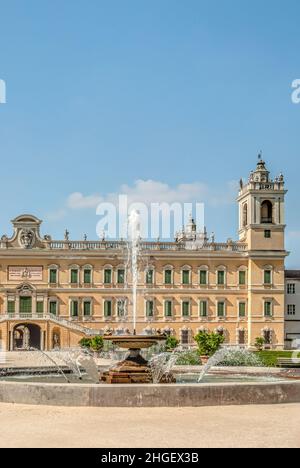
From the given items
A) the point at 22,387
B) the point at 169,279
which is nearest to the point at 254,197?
the point at 169,279

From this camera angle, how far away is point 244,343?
5775 cm

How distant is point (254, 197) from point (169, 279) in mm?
8286

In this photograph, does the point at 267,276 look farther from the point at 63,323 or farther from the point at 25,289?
the point at 25,289

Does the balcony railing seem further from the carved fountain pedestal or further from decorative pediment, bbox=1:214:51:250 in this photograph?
the carved fountain pedestal

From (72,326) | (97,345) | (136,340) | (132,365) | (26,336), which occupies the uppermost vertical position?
(136,340)

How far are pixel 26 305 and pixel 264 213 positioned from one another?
58.3 ft

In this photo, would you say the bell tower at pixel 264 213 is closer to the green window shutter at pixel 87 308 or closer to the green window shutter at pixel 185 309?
the green window shutter at pixel 185 309

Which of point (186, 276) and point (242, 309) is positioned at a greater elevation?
point (186, 276)

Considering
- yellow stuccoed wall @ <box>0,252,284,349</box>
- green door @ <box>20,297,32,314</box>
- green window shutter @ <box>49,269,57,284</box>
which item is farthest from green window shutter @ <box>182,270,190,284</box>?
green door @ <box>20,297,32,314</box>

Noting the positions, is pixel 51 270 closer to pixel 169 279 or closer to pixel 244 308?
pixel 169 279

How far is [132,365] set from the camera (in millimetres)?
17125

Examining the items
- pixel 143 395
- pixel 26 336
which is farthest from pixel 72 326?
pixel 143 395

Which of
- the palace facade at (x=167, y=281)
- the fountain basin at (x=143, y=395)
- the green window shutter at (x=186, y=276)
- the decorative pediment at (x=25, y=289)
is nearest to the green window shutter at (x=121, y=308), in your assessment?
the palace facade at (x=167, y=281)
